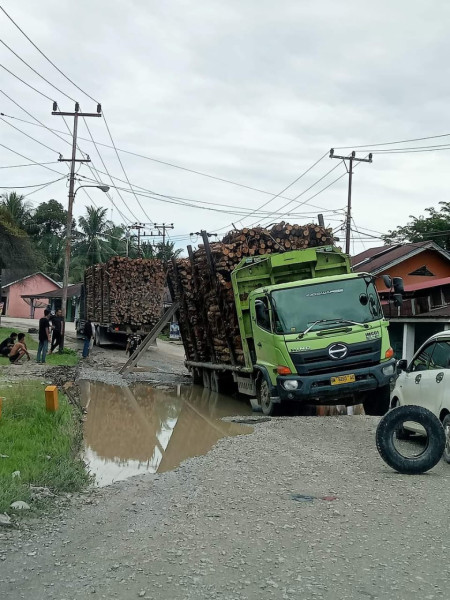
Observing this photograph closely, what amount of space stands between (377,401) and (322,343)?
2001 mm

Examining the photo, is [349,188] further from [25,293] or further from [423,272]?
[25,293]

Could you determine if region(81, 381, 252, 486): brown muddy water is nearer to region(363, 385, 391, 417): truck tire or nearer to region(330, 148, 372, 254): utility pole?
region(363, 385, 391, 417): truck tire

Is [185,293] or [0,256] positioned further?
[0,256]

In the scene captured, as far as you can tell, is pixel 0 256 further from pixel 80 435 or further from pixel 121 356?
pixel 80 435

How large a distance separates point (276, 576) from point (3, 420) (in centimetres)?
694

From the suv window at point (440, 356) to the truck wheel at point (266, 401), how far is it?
4.01m

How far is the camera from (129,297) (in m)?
31.8

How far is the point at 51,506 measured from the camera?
6324mm

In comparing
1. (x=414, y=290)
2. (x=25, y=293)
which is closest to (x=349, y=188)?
(x=414, y=290)

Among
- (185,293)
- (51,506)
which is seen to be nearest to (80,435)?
(51,506)

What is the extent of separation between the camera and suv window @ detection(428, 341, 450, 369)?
28.2 ft

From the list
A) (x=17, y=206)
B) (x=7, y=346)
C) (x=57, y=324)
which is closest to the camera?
(x=7, y=346)

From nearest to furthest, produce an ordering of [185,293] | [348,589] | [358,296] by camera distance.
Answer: [348,589]
[358,296]
[185,293]

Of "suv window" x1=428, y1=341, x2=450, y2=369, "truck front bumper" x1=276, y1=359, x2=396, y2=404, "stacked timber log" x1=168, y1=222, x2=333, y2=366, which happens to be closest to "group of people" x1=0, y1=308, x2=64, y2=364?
"stacked timber log" x1=168, y1=222, x2=333, y2=366
